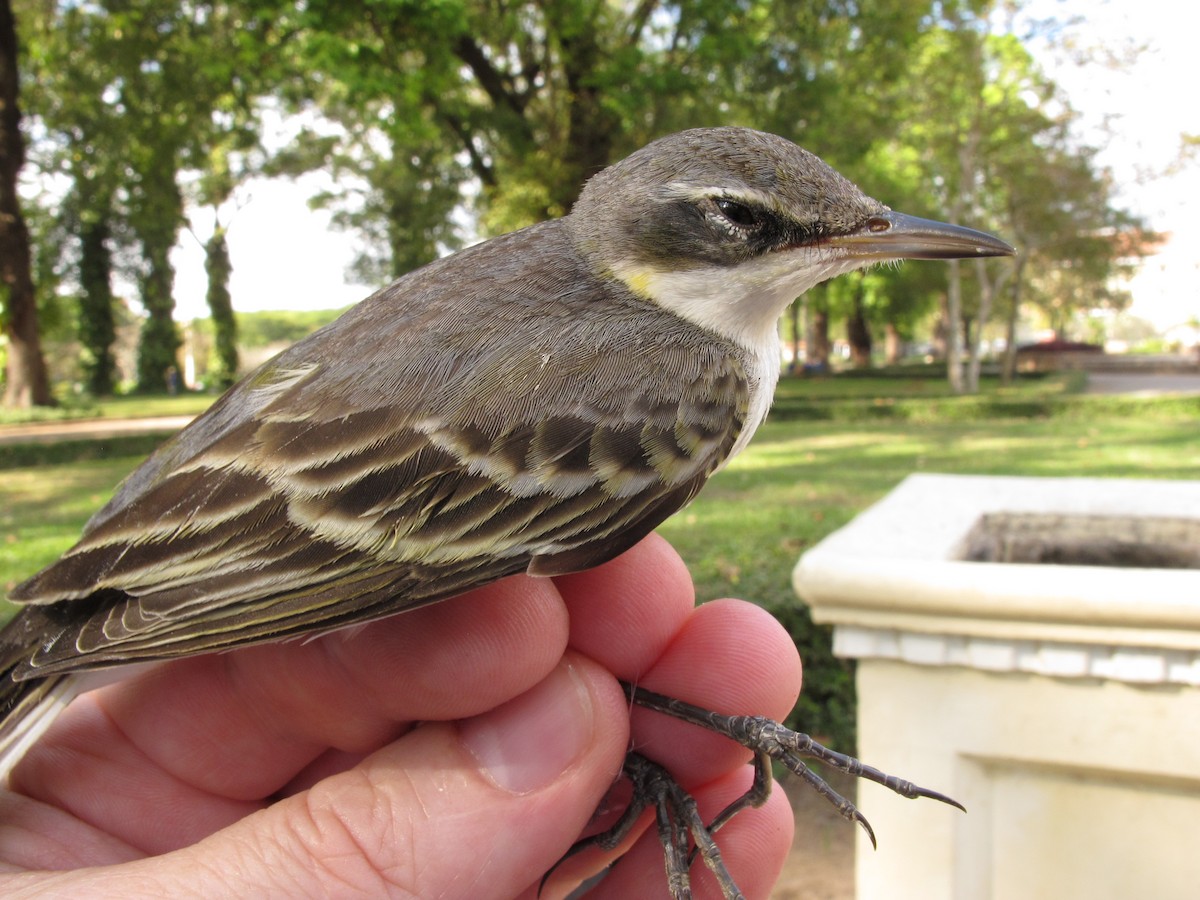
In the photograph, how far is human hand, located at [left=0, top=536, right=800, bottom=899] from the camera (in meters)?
1.62

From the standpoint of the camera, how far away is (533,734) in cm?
176

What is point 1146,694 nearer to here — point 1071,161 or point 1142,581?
point 1142,581

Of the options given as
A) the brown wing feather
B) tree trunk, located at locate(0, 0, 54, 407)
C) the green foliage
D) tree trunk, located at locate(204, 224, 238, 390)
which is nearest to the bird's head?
the brown wing feather

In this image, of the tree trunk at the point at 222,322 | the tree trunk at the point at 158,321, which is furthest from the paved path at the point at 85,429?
the tree trunk at the point at 158,321

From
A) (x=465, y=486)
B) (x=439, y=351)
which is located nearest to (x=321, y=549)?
→ (x=465, y=486)

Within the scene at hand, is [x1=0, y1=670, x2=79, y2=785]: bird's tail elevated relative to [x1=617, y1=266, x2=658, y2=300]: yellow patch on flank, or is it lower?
lower

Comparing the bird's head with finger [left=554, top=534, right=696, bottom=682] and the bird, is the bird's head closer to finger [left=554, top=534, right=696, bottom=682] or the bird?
the bird

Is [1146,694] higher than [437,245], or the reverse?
[437,245]

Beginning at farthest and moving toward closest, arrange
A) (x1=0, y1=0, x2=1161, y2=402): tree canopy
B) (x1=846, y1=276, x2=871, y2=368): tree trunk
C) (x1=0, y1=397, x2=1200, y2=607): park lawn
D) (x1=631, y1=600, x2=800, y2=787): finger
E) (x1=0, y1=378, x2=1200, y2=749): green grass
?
(x1=846, y1=276, x2=871, y2=368): tree trunk
(x1=0, y1=0, x2=1161, y2=402): tree canopy
(x1=0, y1=397, x2=1200, y2=607): park lawn
(x1=0, y1=378, x2=1200, y2=749): green grass
(x1=631, y1=600, x2=800, y2=787): finger

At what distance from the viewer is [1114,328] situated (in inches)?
3782

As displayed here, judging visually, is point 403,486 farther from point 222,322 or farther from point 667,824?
point 222,322

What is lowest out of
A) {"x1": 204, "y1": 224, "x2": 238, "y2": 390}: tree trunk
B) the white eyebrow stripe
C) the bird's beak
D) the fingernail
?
the fingernail

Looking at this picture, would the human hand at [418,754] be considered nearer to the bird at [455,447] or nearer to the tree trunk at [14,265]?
the bird at [455,447]

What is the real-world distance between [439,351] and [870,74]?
19343 mm
